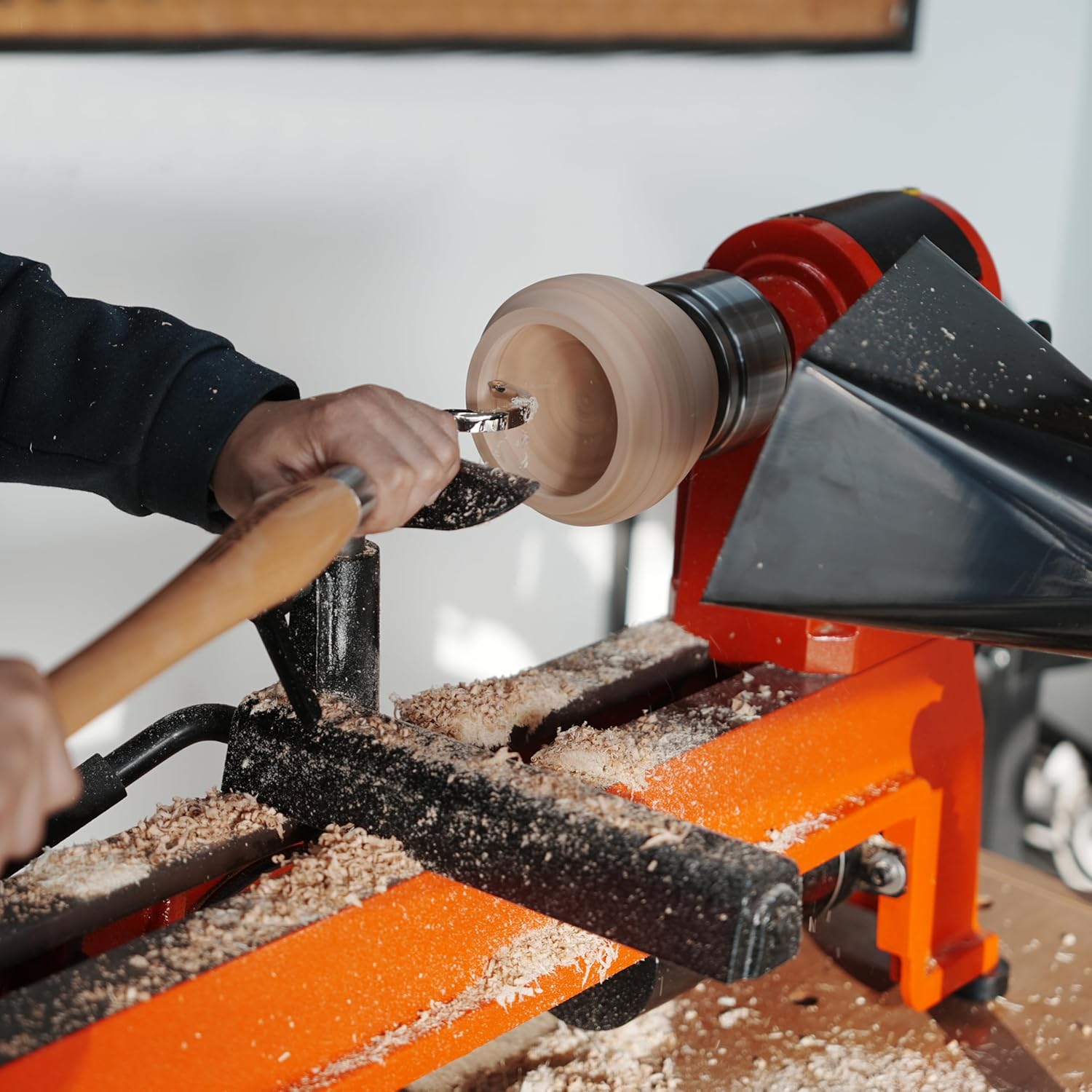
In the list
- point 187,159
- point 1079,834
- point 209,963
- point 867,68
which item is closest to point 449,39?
point 187,159

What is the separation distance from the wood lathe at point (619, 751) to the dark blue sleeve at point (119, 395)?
0.39ft

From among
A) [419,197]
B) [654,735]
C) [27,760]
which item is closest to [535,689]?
[654,735]

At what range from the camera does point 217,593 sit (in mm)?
539

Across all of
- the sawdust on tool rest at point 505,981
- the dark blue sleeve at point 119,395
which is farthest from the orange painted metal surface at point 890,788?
the dark blue sleeve at point 119,395

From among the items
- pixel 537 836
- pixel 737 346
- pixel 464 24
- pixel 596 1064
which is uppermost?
pixel 464 24

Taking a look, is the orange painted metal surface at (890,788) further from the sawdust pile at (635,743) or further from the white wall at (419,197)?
the white wall at (419,197)

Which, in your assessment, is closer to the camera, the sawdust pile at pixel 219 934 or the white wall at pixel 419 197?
the sawdust pile at pixel 219 934

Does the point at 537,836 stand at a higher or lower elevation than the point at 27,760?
lower

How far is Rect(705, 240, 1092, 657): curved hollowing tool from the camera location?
60cm

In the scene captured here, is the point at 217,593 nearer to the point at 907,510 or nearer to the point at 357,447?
the point at 357,447

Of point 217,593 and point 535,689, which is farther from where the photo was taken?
point 535,689

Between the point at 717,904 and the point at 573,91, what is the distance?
1394 millimetres

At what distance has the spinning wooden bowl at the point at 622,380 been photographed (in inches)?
31.4

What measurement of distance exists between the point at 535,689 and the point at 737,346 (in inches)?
11.1
